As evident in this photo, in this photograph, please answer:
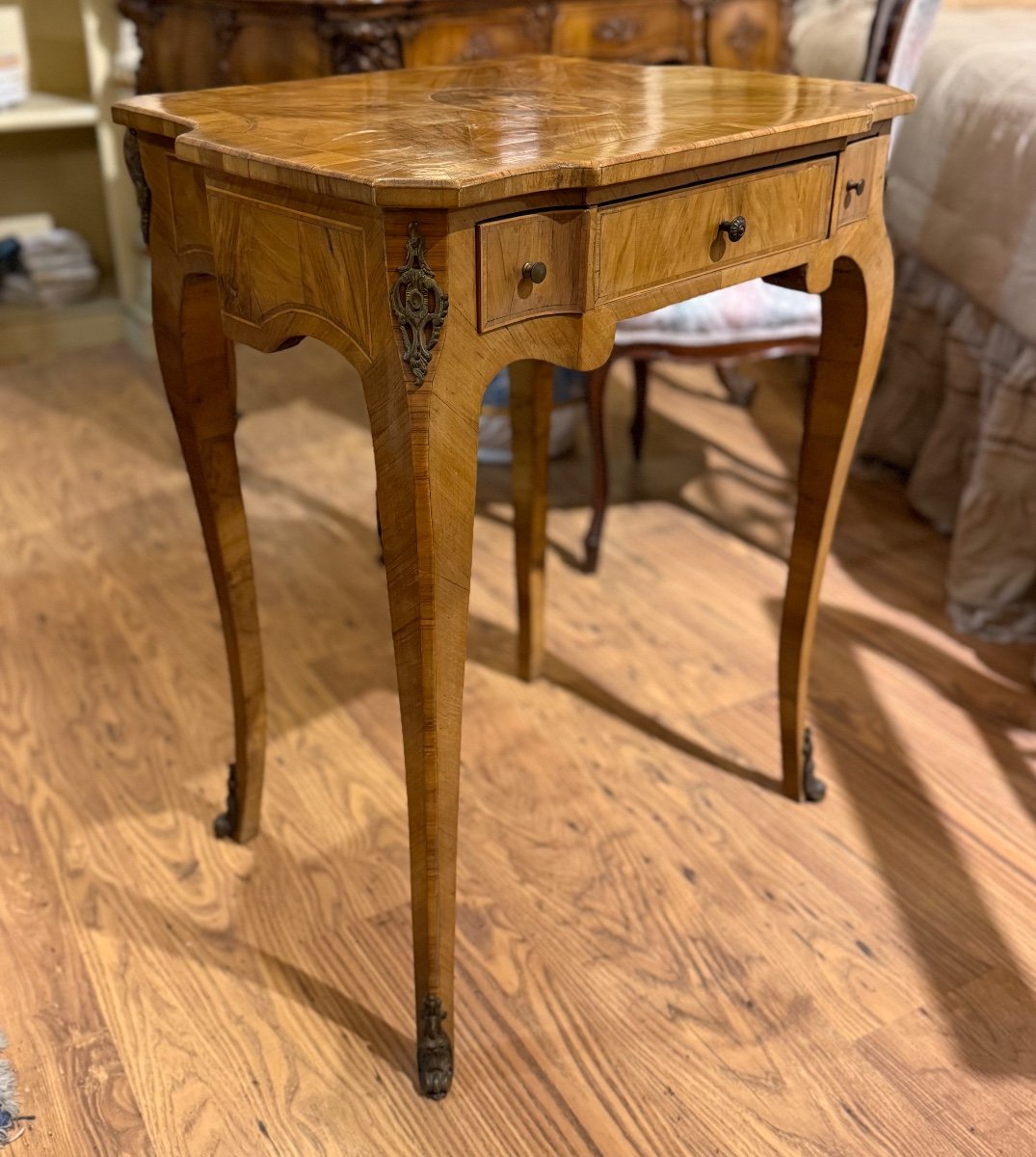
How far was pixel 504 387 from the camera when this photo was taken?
222cm

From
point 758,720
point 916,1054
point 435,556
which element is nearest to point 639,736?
point 758,720

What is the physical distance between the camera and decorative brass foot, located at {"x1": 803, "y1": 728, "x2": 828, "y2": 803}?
4.56 feet

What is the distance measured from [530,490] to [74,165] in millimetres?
2197

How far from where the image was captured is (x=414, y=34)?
5.33ft

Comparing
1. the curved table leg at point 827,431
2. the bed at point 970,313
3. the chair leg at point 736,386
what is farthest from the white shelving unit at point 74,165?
the curved table leg at point 827,431

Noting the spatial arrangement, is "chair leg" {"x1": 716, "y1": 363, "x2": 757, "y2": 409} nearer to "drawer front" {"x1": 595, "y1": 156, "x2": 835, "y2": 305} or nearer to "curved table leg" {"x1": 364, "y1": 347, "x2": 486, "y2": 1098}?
"drawer front" {"x1": 595, "y1": 156, "x2": 835, "y2": 305}

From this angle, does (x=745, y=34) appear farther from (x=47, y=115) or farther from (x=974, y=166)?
(x=47, y=115)

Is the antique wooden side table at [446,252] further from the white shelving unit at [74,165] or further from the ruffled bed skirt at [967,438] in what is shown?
the white shelving unit at [74,165]

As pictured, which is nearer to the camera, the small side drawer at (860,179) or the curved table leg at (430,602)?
the curved table leg at (430,602)

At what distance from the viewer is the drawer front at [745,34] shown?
77.5 inches

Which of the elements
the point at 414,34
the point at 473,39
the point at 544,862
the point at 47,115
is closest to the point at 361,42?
the point at 414,34

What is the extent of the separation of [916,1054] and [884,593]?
906 millimetres

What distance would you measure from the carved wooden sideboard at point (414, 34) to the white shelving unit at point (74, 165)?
0.97 m

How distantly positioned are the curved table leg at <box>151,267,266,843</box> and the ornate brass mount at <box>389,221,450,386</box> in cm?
36
